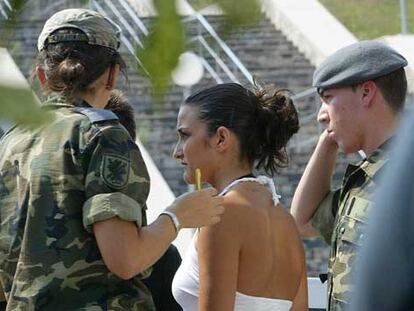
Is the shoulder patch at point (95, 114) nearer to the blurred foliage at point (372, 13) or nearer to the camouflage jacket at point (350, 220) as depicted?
the camouflage jacket at point (350, 220)

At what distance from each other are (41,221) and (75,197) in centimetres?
10

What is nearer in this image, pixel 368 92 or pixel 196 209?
pixel 196 209

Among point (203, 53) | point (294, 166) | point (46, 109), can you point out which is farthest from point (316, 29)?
point (294, 166)

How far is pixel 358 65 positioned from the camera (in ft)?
9.20

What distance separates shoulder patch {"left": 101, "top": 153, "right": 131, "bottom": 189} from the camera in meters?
2.37

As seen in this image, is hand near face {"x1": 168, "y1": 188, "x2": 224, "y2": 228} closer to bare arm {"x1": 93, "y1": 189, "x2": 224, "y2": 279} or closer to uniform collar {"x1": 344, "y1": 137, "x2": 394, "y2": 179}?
bare arm {"x1": 93, "y1": 189, "x2": 224, "y2": 279}

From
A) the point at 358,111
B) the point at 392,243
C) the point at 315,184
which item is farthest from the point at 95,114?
the point at 392,243

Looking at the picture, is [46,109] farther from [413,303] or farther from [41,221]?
[41,221]

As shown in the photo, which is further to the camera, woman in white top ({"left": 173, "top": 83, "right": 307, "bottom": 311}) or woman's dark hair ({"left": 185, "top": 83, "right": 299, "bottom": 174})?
woman's dark hair ({"left": 185, "top": 83, "right": 299, "bottom": 174})

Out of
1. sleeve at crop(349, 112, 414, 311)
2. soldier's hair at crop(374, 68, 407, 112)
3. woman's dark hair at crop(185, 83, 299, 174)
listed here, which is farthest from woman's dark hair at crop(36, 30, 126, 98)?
sleeve at crop(349, 112, 414, 311)

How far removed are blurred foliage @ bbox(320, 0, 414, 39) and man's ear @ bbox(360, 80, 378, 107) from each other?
160 cm

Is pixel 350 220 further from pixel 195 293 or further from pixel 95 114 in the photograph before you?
pixel 95 114

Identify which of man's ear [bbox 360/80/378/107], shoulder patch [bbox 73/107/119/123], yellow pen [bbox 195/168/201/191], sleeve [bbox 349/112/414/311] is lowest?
sleeve [bbox 349/112/414/311]

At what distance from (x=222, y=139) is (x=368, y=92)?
1.27 feet
